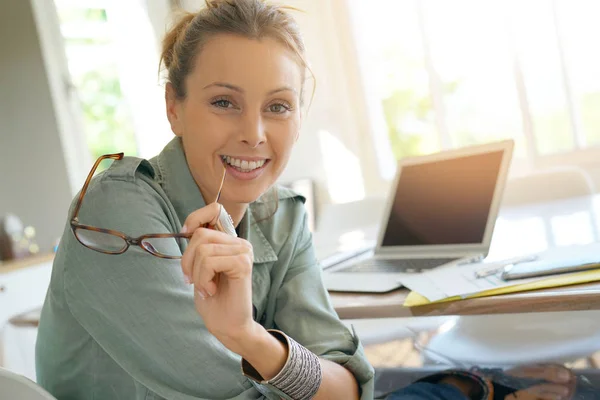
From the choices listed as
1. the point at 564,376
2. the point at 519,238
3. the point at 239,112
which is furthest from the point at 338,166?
the point at 239,112

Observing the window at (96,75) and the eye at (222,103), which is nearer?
the eye at (222,103)

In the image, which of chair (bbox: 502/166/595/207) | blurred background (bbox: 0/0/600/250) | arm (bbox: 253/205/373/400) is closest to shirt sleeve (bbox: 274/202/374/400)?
arm (bbox: 253/205/373/400)

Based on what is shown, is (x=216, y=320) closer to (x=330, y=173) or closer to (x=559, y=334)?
(x=559, y=334)

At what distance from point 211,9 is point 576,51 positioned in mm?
3262

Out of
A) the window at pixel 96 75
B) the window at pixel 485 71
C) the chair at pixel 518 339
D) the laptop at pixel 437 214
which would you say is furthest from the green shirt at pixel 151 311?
the window at pixel 96 75

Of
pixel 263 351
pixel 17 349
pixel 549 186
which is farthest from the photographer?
pixel 17 349

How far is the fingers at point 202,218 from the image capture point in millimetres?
735

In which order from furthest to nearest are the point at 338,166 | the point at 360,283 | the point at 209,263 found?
the point at 338,166 → the point at 360,283 → the point at 209,263

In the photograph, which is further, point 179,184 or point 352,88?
point 352,88

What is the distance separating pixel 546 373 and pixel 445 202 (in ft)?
1.70

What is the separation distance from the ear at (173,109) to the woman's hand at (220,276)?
48 cm

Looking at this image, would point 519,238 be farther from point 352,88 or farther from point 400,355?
point 352,88

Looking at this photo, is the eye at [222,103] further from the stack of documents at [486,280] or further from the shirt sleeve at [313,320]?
the stack of documents at [486,280]

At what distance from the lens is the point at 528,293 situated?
100cm
